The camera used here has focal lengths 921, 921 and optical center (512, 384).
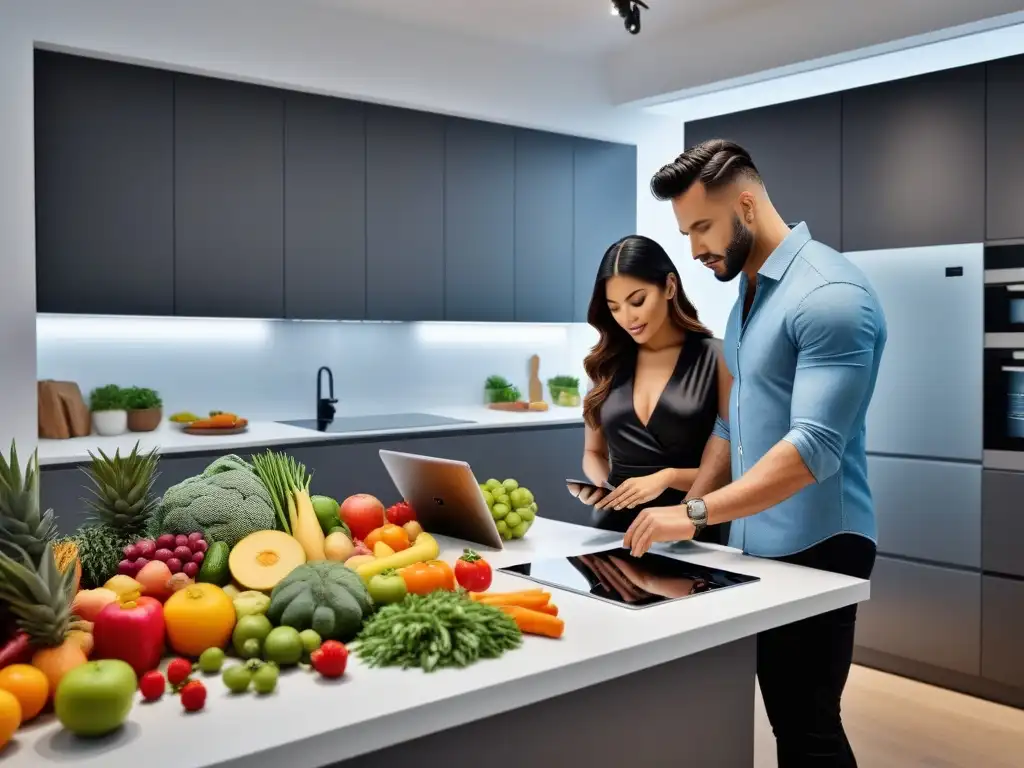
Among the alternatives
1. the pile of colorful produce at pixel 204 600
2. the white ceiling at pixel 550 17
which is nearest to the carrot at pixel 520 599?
the pile of colorful produce at pixel 204 600

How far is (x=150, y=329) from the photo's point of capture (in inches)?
176

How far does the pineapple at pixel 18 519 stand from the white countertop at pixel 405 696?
250 mm

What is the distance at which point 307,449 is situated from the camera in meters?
4.16

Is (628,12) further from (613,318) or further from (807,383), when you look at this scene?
(807,383)

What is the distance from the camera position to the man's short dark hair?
80.5 inches

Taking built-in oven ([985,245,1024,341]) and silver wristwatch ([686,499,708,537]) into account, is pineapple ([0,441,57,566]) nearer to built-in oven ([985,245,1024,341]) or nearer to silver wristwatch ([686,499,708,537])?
silver wristwatch ([686,499,708,537])

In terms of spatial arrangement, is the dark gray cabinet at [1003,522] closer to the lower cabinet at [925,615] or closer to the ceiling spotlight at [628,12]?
the lower cabinet at [925,615]

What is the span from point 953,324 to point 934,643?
1345 millimetres

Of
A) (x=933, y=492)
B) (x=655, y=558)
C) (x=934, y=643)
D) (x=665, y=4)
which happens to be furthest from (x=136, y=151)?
(x=934, y=643)

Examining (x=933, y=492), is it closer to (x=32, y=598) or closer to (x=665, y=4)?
(x=665, y=4)

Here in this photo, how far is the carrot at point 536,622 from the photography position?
145 centimetres

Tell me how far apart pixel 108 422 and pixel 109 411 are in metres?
0.05

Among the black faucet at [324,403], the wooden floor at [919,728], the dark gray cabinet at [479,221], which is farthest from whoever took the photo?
the dark gray cabinet at [479,221]

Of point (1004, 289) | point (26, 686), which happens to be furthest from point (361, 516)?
point (1004, 289)
